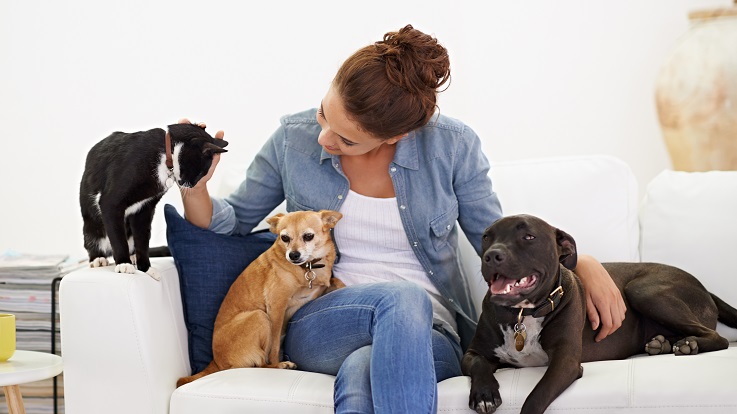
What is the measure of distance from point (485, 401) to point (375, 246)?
0.63 metres

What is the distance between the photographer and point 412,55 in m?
2.11

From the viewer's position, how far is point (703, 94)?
3674mm

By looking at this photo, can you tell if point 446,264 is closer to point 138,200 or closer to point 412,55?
point 412,55

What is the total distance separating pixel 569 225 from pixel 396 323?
92cm

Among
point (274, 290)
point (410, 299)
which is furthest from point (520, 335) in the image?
→ point (274, 290)

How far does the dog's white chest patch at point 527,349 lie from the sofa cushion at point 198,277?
2.58ft

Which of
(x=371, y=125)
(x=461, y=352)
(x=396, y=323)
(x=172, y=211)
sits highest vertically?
(x=371, y=125)

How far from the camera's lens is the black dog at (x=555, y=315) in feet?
6.12

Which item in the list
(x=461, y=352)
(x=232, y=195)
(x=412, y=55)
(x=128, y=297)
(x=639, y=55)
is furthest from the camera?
(x=639, y=55)

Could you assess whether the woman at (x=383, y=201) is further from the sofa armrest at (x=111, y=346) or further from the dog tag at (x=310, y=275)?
the sofa armrest at (x=111, y=346)

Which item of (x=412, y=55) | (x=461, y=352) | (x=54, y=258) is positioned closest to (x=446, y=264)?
(x=461, y=352)

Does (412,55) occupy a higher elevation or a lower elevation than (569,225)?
higher

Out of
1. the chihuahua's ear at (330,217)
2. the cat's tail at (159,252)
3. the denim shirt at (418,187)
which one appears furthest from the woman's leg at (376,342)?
the cat's tail at (159,252)

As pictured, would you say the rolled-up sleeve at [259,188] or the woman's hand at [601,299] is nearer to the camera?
the woman's hand at [601,299]
